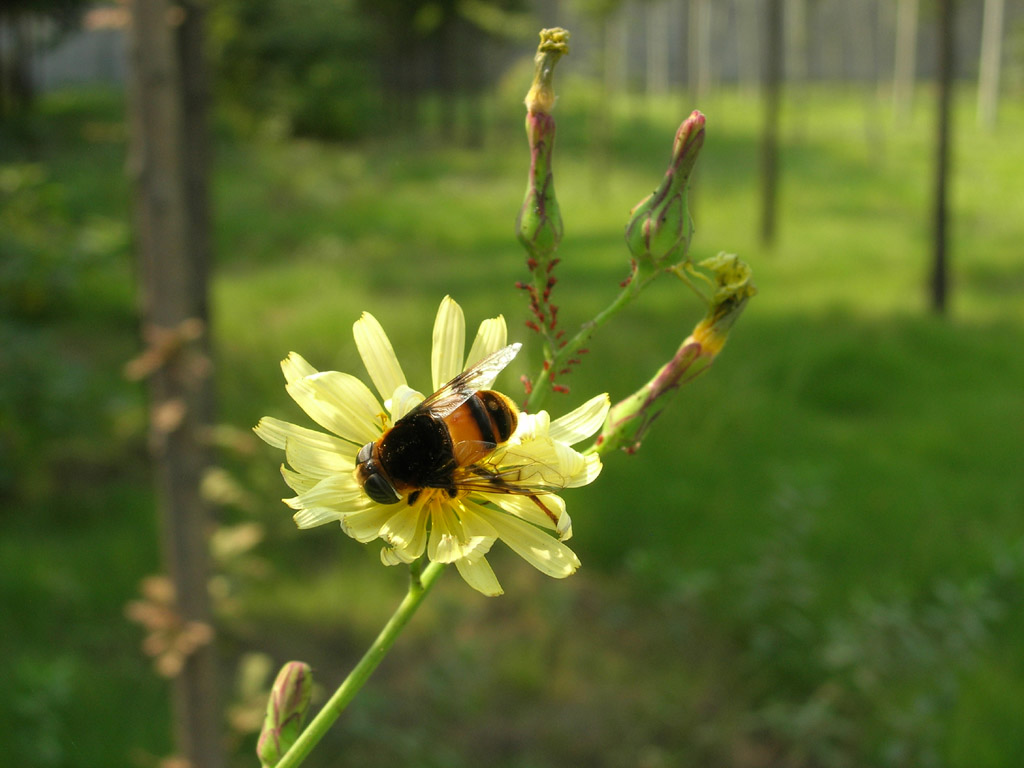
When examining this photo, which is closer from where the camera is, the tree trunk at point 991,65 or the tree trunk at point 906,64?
the tree trunk at point 991,65

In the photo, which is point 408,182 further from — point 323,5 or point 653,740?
point 653,740

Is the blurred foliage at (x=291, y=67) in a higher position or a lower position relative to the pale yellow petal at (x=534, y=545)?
higher

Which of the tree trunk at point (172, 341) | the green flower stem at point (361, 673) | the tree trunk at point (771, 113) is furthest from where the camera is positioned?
the tree trunk at point (771, 113)

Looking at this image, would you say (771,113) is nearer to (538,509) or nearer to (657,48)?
(538,509)

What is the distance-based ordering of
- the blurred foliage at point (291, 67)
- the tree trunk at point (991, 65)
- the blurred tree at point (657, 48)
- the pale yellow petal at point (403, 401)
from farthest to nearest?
the blurred tree at point (657, 48)
the tree trunk at point (991, 65)
the blurred foliage at point (291, 67)
the pale yellow petal at point (403, 401)

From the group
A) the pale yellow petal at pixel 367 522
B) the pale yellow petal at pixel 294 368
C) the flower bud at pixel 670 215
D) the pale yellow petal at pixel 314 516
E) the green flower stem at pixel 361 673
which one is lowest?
the green flower stem at pixel 361 673

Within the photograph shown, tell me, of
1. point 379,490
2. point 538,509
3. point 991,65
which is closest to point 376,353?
point 379,490

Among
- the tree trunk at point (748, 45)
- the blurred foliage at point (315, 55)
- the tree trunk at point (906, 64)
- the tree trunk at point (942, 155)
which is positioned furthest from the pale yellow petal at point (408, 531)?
the tree trunk at point (748, 45)

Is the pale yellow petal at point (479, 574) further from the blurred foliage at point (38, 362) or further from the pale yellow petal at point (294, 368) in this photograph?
the blurred foliage at point (38, 362)
